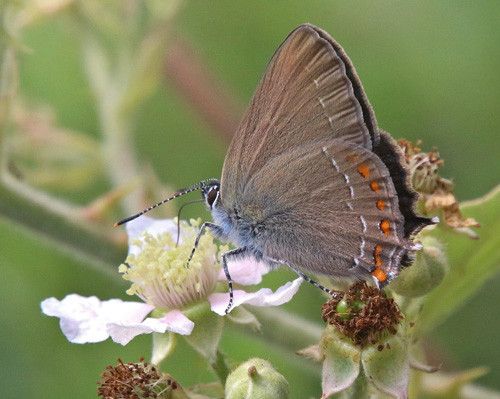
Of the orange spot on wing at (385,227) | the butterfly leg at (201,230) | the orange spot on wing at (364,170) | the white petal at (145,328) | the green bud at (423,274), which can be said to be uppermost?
the butterfly leg at (201,230)

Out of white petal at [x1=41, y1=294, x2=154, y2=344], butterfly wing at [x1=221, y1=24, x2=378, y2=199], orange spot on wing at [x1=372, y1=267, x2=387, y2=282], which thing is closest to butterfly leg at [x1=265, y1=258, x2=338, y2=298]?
orange spot on wing at [x1=372, y1=267, x2=387, y2=282]

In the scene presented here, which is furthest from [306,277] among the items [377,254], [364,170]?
[364,170]

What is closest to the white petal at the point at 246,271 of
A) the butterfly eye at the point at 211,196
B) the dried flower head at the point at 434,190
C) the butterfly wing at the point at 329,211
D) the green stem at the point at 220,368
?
the butterfly wing at the point at 329,211

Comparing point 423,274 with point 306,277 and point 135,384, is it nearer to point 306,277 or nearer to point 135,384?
point 306,277

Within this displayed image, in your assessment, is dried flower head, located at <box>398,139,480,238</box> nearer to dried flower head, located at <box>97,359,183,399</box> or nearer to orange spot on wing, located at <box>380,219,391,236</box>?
orange spot on wing, located at <box>380,219,391,236</box>

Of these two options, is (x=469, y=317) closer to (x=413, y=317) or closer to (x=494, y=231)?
(x=494, y=231)

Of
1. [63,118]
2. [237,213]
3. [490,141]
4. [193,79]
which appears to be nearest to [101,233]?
[237,213]

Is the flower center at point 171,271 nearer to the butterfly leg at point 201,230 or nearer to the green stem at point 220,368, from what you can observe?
the butterfly leg at point 201,230
